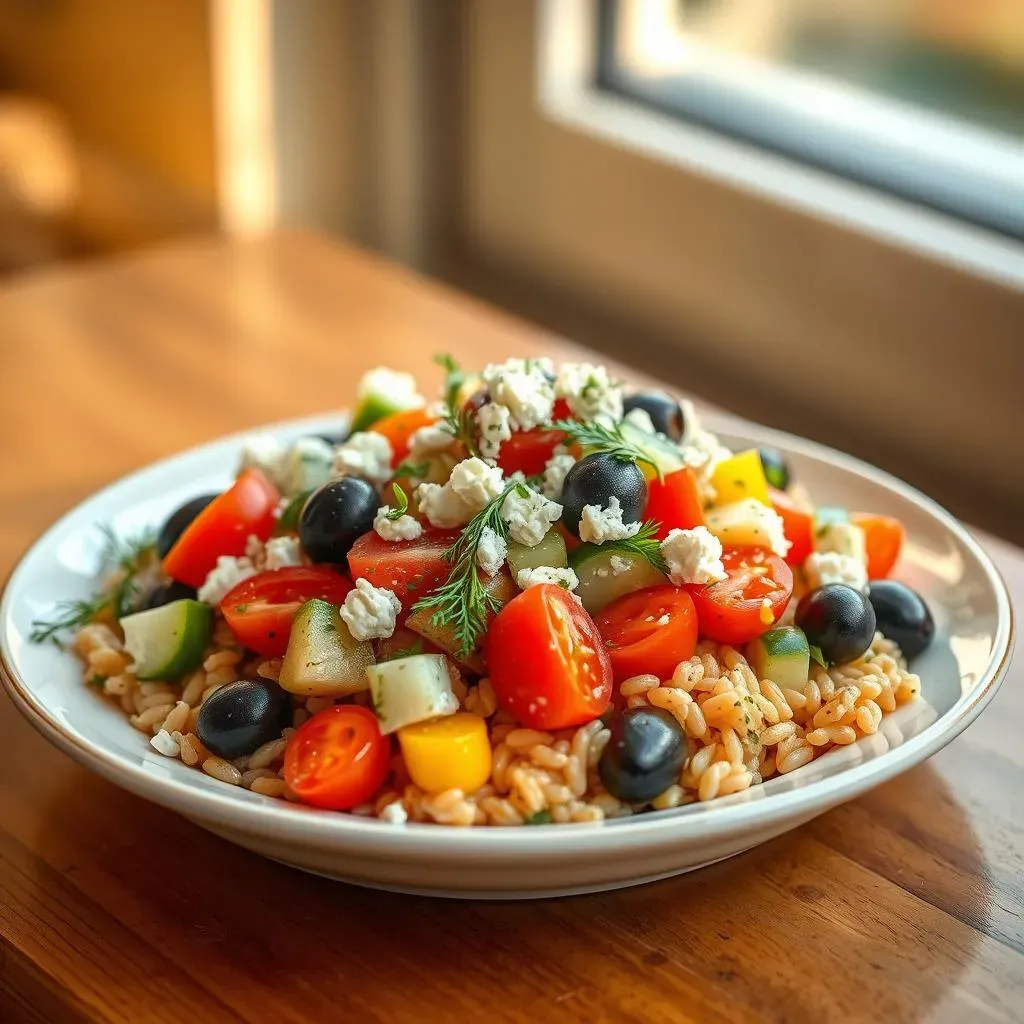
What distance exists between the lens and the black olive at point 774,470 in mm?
1504

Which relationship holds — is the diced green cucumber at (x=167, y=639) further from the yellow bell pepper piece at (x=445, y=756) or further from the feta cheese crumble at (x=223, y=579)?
the yellow bell pepper piece at (x=445, y=756)

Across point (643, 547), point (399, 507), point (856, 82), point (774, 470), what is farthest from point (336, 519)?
point (856, 82)

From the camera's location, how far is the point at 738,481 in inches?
52.7

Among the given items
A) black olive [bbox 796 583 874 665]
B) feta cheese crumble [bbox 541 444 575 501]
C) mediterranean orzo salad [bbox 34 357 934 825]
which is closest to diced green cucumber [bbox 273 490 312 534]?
mediterranean orzo salad [bbox 34 357 934 825]

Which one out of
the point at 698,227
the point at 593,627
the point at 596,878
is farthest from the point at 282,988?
the point at 698,227

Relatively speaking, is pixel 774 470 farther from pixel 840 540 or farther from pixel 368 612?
pixel 368 612

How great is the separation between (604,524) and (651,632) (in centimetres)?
9

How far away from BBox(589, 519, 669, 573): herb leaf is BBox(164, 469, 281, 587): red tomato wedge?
0.35m

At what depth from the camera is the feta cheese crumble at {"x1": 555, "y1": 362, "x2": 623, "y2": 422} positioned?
1.31 meters

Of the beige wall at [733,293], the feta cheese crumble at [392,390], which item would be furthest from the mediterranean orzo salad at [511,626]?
the beige wall at [733,293]

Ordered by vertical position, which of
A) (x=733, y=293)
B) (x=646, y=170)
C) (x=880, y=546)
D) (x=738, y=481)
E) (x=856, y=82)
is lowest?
(x=733, y=293)

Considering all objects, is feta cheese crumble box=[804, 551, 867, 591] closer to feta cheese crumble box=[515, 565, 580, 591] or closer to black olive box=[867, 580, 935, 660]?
black olive box=[867, 580, 935, 660]

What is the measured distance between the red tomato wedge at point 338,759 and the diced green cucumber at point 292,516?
264 millimetres

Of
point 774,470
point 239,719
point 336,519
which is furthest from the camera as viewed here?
point 774,470
